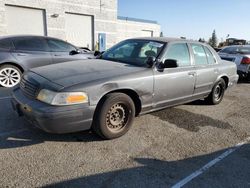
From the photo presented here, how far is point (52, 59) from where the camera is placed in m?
7.43

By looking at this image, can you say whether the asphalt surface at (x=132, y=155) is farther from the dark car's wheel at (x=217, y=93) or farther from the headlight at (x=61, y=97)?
the dark car's wheel at (x=217, y=93)

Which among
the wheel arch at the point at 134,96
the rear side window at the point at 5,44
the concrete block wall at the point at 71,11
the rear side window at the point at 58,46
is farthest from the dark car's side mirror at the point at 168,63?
the concrete block wall at the point at 71,11

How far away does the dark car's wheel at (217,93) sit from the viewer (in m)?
5.94

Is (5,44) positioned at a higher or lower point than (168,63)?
higher

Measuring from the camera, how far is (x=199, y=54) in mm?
5367

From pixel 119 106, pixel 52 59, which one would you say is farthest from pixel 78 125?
pixel 52 59

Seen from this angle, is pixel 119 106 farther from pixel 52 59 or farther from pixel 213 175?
pixel 52 59

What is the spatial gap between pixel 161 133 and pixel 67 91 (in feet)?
5.96

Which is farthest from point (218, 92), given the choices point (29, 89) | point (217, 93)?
point (29, 89)

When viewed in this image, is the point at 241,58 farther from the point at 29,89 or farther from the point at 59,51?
the point at 29,89

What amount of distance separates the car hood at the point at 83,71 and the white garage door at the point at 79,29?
48.1 ft

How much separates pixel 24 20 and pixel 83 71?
13.7 m

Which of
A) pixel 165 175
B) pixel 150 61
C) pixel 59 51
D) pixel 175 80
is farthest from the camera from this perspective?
pixel 59 51

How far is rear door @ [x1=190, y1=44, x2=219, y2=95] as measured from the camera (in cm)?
521
